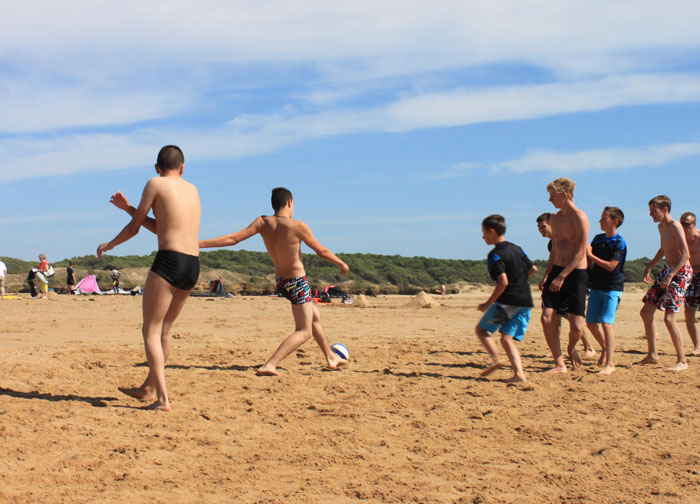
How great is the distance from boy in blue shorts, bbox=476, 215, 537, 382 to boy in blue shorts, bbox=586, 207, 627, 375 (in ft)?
4.57

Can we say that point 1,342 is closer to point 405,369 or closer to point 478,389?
point 405,369

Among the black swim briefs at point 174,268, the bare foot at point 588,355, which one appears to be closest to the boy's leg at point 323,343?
the black swim briefs at point 174,268

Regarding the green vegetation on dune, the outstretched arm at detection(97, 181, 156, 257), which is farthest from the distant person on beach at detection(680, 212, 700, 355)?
the green vegetation on dune

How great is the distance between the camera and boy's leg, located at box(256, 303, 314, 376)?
6.74m

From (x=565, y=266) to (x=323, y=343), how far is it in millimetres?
2761

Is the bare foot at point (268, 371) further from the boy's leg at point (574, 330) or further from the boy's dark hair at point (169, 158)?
the boy's leg at point (574, 330)

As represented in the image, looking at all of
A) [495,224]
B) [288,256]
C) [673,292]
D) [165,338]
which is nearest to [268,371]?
[288,256]

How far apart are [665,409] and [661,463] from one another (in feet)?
5.13

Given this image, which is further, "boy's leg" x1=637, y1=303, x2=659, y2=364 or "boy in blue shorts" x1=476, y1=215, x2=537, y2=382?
"boy's leg" x1=637, y1=303, x2=659, y2=364

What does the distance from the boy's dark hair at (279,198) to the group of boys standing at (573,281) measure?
2.05 meters

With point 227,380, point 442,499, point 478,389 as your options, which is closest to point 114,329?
point 227,380

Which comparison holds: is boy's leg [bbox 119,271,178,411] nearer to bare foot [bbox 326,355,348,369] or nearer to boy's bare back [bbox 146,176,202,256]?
boy's bare back [bbox 146,176,202,256]

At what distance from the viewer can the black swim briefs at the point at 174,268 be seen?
5.01 meters

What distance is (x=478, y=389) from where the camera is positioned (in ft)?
20.7
